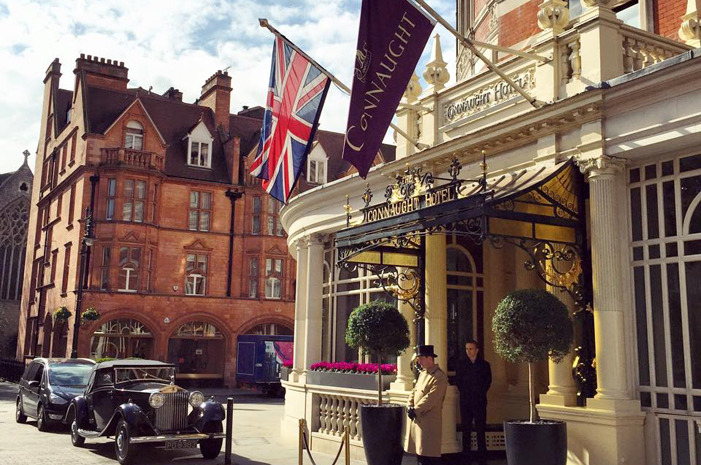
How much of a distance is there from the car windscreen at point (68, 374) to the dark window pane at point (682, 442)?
14.4 metres

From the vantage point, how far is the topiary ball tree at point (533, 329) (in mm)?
8648

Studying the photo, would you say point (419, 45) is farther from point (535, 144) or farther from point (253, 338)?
point (253, 338)

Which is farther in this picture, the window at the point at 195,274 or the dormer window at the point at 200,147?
the dormer window at the point at 200,147

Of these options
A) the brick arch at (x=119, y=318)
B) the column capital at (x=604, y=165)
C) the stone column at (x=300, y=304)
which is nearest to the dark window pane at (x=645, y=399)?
the column capital at (x=604, y=165)

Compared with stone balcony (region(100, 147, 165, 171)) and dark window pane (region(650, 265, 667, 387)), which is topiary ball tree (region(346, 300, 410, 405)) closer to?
dark window pane (region(650, 265, 667, 387))

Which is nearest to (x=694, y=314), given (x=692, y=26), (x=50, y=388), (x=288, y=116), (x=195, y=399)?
(x=692, y=26)

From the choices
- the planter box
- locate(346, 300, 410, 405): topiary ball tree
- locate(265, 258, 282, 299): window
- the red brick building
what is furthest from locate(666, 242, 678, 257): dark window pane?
locate(265, 258, 282, 299): window

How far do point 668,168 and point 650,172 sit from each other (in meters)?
0.26

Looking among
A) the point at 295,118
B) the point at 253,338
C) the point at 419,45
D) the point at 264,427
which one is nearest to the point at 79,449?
the point at 264,427

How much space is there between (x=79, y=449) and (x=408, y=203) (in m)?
8.30

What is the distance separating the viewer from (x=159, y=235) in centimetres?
3844

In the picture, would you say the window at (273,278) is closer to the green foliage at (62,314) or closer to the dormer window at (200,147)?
the dormer window at (200,147)

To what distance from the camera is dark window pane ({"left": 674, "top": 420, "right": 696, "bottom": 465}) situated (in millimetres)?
8594

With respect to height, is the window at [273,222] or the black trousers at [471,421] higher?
the window at [273,222]
